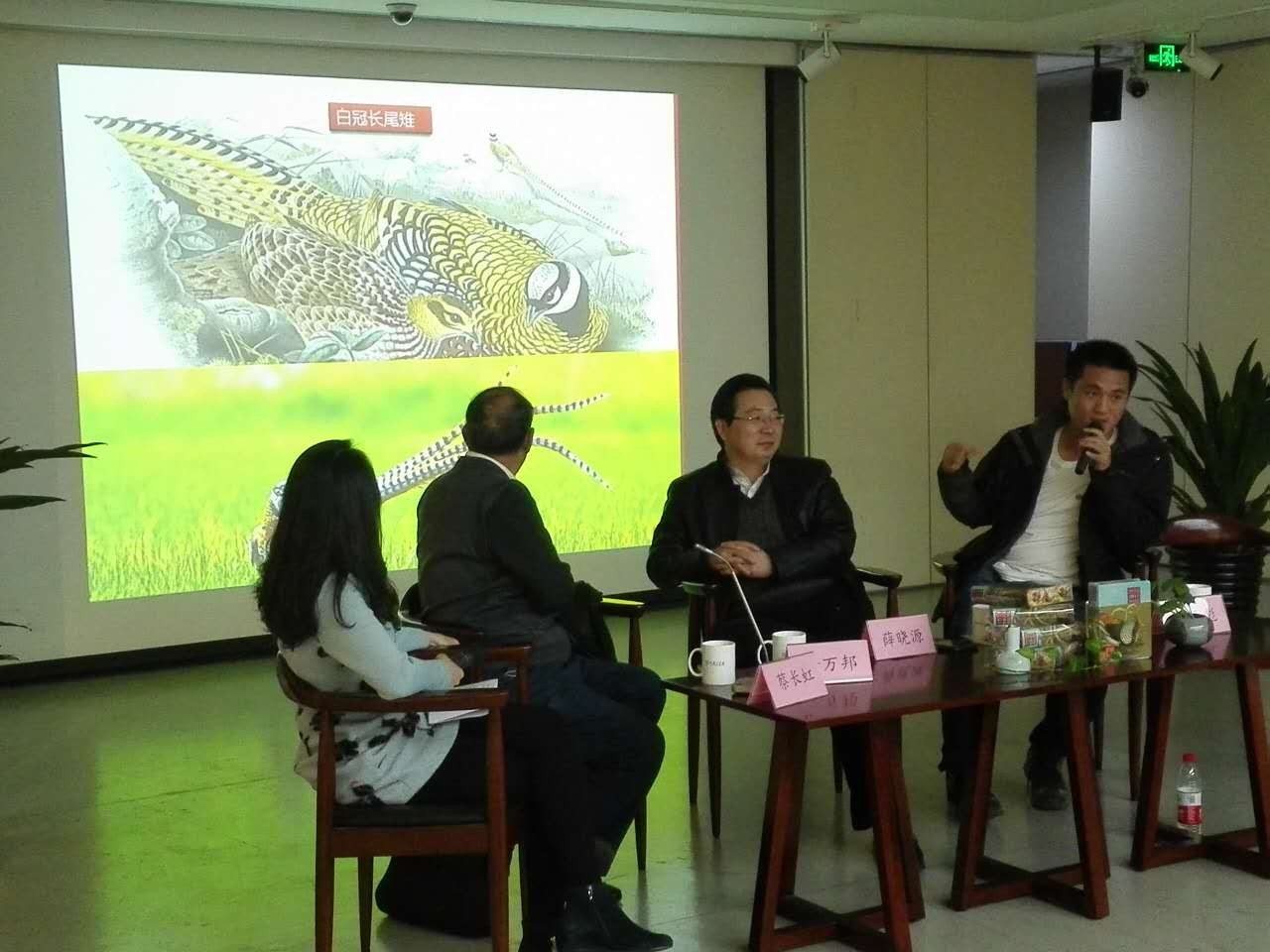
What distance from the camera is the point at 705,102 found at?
7.56 meters

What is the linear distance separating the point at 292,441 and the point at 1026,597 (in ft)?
13.2

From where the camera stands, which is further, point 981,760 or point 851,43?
point 851,43

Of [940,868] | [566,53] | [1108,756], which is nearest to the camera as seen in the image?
[940,868]

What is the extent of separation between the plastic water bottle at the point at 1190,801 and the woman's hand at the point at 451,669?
74.8 inches

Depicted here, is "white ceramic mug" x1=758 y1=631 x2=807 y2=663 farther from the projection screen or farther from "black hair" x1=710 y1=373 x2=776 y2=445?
the projection screen

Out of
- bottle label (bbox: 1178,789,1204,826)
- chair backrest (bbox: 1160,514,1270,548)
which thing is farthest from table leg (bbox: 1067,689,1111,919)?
chair backrest (bbox: 1160,514,1270,548)

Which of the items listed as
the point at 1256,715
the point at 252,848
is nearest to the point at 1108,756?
the point at 1256,715

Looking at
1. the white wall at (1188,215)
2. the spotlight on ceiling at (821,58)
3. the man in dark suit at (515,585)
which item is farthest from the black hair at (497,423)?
the white wall at (1188,215)

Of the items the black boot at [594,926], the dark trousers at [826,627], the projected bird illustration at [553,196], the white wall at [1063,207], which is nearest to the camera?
the black boot at [594,926]

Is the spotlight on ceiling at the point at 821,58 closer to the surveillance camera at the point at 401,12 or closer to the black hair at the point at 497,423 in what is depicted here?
the surveillance camera at the point at 401,12

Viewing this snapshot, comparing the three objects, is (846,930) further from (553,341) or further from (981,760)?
(553,341)

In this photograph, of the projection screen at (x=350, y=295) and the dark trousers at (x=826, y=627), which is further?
the projection screen at (x=350, y=295)

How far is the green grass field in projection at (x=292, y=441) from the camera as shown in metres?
6.44

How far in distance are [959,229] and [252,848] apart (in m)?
5.33
